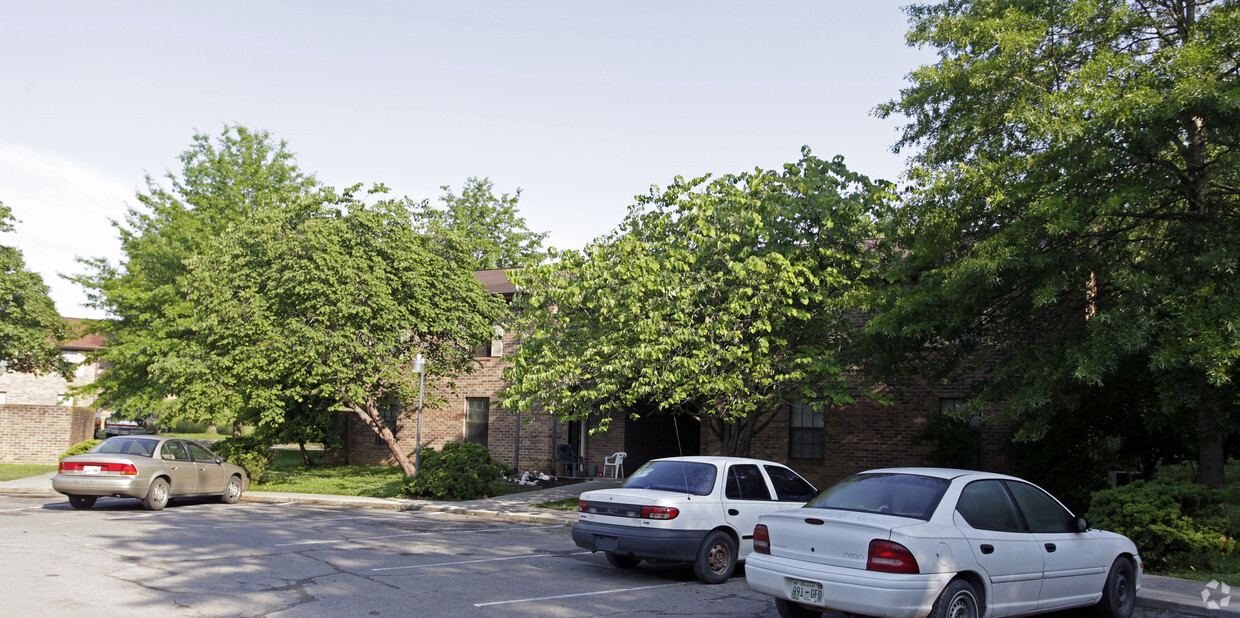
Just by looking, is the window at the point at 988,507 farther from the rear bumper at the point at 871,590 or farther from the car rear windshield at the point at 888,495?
the rear bumper at the point at 871,590

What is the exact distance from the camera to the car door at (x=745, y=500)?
33.6 ft

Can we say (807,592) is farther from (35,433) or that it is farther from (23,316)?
(23,316)

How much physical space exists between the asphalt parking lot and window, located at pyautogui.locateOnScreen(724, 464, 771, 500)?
995 millimetres

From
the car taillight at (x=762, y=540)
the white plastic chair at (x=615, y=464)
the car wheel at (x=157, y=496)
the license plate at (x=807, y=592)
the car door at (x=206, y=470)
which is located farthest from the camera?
the white plastic chair at (x=615, y=464)

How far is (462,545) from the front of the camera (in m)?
12.9

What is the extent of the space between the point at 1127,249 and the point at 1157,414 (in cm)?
248

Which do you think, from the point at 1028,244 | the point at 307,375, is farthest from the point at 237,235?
the point at 1028,244

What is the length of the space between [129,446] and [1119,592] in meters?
17.1

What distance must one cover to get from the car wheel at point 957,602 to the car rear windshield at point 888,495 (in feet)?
1.82

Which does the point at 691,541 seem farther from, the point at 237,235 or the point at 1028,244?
the point at 237,235

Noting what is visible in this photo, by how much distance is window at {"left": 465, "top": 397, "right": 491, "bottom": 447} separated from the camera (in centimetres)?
2806

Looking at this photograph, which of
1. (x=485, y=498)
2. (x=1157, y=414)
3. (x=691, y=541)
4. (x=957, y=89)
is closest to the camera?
(x=691, y=541)

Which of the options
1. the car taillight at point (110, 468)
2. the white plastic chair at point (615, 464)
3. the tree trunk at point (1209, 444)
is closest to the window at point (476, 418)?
the white plastic chair at point (615, 464)

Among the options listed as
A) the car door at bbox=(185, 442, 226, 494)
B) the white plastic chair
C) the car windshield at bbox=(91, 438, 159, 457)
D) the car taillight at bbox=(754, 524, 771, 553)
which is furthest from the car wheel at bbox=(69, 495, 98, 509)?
the car taillight at bbox=(754, 524, 771, 553)
